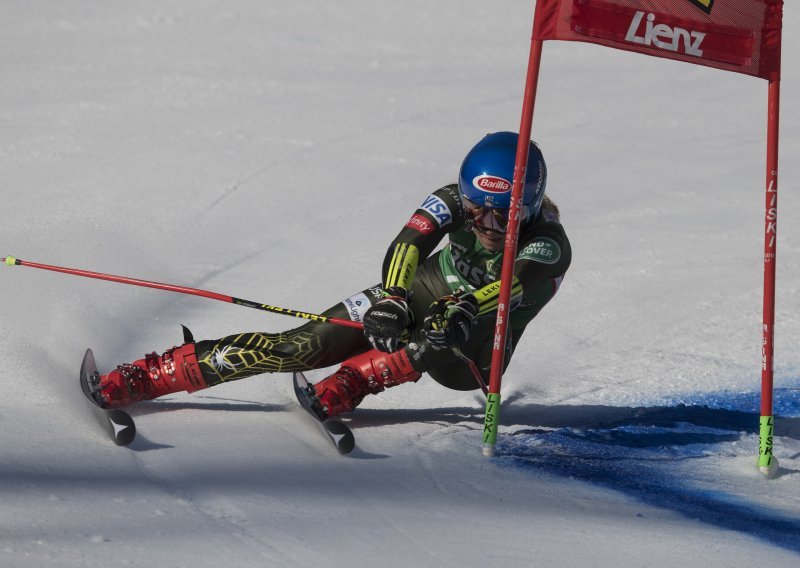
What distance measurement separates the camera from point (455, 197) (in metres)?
5.16

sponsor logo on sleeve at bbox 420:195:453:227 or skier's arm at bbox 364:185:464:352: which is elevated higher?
sponsor logo on sleeve at bbox 420:195:453:227

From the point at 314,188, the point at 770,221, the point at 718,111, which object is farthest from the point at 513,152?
the point at 718,111

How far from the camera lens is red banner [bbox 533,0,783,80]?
432 centimetres

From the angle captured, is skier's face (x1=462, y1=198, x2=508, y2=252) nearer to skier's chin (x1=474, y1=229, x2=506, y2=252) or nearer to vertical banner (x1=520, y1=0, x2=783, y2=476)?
skier's chin (x1=474, y1=229, x2=506, y2=252)

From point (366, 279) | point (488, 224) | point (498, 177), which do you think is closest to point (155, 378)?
point (488, 224)

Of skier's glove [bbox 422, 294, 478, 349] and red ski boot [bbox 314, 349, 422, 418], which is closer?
skier's glove [bbox 422, 294, 478, 349]

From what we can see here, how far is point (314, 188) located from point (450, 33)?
199 inches

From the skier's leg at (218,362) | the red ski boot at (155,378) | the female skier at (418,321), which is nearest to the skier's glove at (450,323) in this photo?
the female skier at (418,321)

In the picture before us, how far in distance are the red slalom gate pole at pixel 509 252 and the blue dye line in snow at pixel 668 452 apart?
178 millimetres

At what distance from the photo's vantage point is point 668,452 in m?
5.01

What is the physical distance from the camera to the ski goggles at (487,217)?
16.1 ft

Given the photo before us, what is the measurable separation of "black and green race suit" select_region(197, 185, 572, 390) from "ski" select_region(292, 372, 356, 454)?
0.11 metres

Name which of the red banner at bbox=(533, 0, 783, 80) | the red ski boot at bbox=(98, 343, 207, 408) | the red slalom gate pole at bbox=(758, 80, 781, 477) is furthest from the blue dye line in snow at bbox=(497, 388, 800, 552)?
the red banner at bbox=(533, 0, 783, 80)

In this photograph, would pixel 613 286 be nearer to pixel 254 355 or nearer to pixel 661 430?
pixel 661 430
